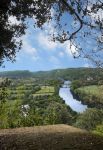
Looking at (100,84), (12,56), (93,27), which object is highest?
(93,27)

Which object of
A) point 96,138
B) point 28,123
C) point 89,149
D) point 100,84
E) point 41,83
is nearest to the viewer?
point 89,149

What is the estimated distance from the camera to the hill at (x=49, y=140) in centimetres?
1505

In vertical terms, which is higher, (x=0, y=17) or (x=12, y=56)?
(x=0, y=17)

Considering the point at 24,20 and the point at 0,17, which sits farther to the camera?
the point at 24,20

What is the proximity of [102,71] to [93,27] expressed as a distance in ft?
6.74

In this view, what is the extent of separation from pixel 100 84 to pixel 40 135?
3781mm

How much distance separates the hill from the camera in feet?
49.4

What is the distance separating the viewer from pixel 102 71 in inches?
718

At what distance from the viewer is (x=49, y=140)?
1642 cm

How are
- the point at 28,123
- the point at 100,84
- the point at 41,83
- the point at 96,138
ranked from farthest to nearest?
the point at 41,83, the point at 28,123, the point at 100,84, the point at 96,138

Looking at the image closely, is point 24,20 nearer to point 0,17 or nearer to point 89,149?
point 0,17

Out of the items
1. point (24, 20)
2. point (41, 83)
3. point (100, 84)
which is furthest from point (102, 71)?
point (41, 83)

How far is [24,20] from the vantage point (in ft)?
57.7

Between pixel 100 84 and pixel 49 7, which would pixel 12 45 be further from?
pixel 100 84
